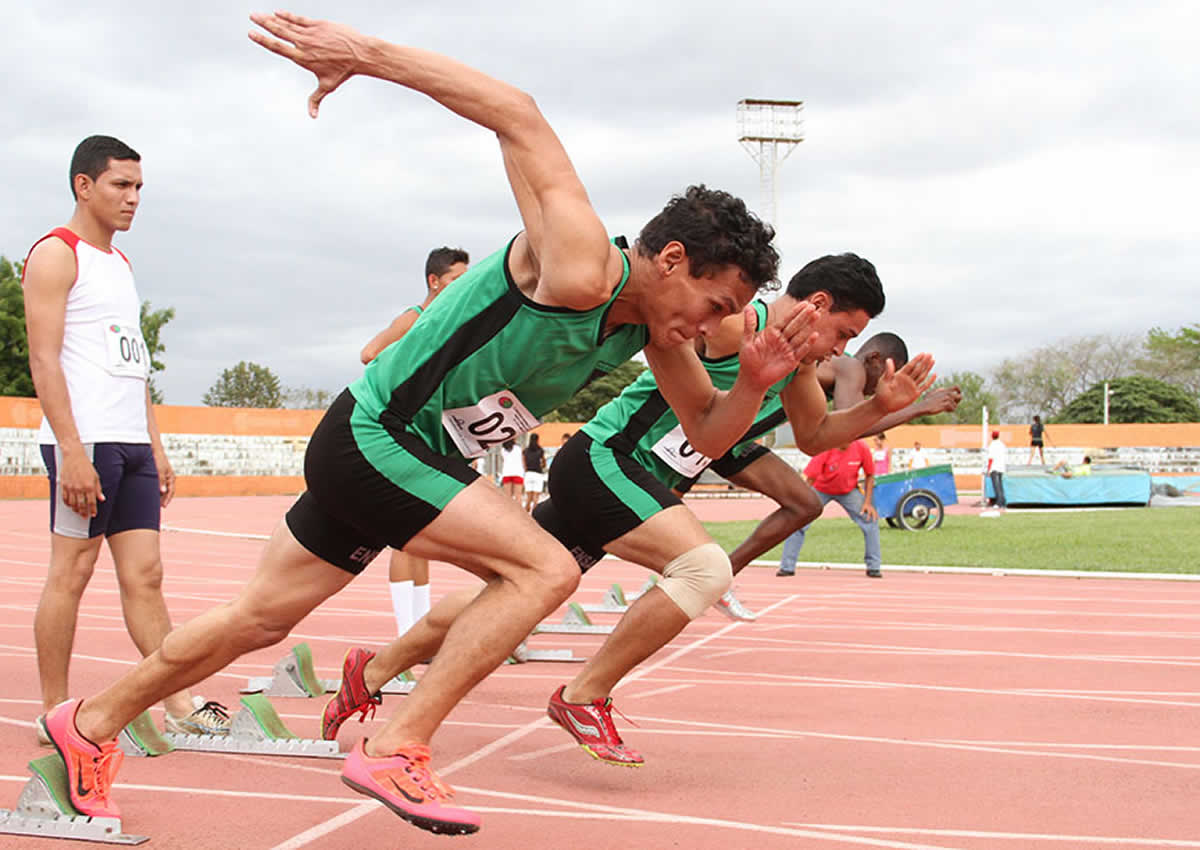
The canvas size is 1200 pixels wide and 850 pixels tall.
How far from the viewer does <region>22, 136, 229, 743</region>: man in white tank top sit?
394cm

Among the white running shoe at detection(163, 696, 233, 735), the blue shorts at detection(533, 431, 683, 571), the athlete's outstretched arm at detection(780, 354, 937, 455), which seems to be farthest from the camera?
the athlete's outstretched arm at detection(780, 354, 937, 455)

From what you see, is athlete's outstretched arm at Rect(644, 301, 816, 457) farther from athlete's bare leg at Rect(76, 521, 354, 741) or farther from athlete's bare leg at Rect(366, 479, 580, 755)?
athlete's bare leg at Rect(76, 521, 354, 741)

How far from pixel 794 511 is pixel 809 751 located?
3.14 meters

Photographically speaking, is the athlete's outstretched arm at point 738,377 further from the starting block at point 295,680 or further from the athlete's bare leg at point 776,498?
the athlete's bare leg at point 776,498

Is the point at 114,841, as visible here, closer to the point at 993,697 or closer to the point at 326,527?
the point at 326,527

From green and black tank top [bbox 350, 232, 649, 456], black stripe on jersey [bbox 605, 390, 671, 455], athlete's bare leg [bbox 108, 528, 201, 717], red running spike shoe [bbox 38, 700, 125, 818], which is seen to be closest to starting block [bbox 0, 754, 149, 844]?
red running spike shoe [bbox 38, 700, 125, 818]

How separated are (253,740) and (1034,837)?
2.53 m

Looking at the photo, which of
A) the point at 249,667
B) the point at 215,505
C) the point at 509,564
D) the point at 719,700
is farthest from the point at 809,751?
the point at 215,505

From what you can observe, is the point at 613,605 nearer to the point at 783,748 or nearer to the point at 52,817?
the point at 783,748

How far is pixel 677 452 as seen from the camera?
4992 millimetres

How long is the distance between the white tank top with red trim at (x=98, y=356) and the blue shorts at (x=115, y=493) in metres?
0.05

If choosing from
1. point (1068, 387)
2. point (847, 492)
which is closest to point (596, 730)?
point (847, 492)

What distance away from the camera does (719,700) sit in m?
5.13

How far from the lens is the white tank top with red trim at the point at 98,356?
405 cm
